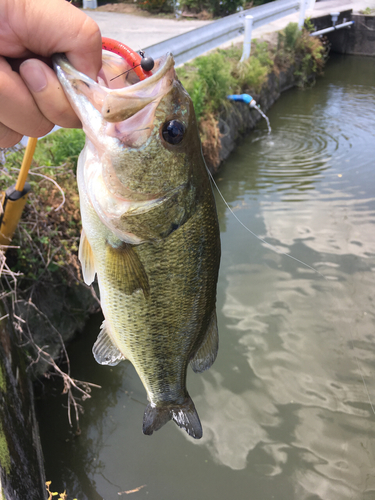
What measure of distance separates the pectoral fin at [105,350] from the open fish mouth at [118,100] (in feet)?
2.42

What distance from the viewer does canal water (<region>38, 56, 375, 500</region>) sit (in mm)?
3365

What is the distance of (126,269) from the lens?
4.36 feet

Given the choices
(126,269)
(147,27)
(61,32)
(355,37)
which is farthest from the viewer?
(355,37)

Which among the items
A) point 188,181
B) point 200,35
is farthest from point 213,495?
point 200,35

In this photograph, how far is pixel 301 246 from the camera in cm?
572

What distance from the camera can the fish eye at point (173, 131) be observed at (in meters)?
1.22

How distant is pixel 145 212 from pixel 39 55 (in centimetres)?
53

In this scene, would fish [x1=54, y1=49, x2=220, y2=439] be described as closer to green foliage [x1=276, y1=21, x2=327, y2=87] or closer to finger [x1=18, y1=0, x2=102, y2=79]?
finger [x1=18, y1=0, x2=102, y2=79]

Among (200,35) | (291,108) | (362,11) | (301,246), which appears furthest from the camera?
(362,11)

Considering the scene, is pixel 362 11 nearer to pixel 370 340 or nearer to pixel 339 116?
pixel 339 116

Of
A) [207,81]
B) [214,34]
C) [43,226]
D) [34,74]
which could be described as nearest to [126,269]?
[34,74]

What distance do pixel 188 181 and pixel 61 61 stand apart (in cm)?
50

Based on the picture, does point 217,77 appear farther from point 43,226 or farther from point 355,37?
point 355,37

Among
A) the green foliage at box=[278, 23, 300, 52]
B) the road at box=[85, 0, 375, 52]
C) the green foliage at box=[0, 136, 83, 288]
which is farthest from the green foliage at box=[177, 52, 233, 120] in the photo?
the green foliage at box=[278, 23, 300, 52]
